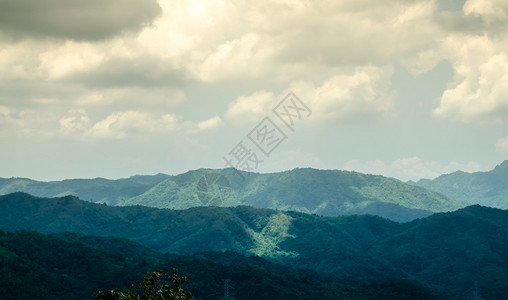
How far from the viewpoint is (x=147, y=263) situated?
559 feet

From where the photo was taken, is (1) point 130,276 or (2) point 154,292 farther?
(1) point 130,276

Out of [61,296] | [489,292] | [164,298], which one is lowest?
[61,296]

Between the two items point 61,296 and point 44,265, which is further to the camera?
point 44,265

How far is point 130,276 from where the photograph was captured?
152 m

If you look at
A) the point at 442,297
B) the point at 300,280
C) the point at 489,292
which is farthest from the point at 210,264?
the point at 489,292

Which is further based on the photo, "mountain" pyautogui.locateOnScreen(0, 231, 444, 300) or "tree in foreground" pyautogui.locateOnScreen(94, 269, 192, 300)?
"mountain" pyautogui.locateOnScreen(0, 231, 444, 300)

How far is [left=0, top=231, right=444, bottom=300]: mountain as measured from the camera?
452ft

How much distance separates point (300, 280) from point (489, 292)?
70.2 meters

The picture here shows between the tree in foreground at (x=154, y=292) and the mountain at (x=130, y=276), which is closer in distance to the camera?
the tree in foreground at (x=154, y=292)

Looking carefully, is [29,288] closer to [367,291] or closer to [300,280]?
[300,280]

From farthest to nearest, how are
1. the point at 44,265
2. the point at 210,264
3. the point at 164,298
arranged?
the point at 210,264
the point at 44,265
the point at 164,298

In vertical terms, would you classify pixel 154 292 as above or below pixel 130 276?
above

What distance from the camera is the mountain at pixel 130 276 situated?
13775 cm

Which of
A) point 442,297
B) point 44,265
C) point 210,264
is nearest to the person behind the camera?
point 44,265
